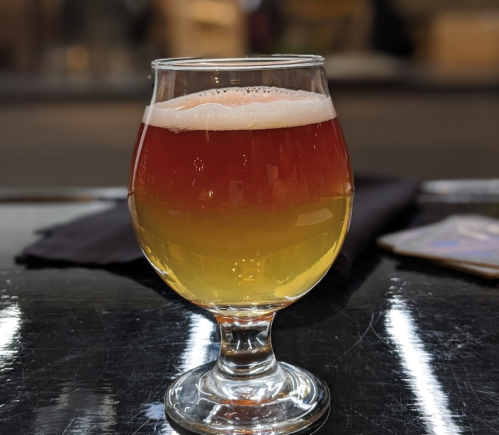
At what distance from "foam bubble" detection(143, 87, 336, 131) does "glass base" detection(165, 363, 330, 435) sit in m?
0.24

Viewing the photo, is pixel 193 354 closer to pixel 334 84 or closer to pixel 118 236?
pixel 118 236

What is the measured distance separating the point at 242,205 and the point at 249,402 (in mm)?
182

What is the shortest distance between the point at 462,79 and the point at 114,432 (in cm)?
270

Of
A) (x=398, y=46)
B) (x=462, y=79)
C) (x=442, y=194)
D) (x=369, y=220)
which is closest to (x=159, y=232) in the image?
(x=369, y=220)

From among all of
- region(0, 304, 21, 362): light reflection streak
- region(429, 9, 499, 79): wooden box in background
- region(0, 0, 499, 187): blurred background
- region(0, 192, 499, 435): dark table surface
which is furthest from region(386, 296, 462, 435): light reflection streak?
region(429, 9, 499, 79): wooden box in background

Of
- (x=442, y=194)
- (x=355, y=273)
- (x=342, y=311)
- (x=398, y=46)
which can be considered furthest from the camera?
(x=398, y=46)

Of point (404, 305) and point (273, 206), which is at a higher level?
point (273, 206)

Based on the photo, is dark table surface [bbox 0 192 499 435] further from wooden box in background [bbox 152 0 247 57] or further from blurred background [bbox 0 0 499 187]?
wooden box in background [bbox 152 0 247 57]

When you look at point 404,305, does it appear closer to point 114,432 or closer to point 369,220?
point 369,220

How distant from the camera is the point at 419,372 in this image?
612 millimetres

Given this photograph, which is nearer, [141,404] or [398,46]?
[141,404]

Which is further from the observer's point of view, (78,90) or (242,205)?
(78,90)

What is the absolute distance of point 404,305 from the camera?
2.54ft

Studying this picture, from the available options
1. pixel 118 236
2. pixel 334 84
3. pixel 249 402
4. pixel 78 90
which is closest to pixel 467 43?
pixel 334 84
